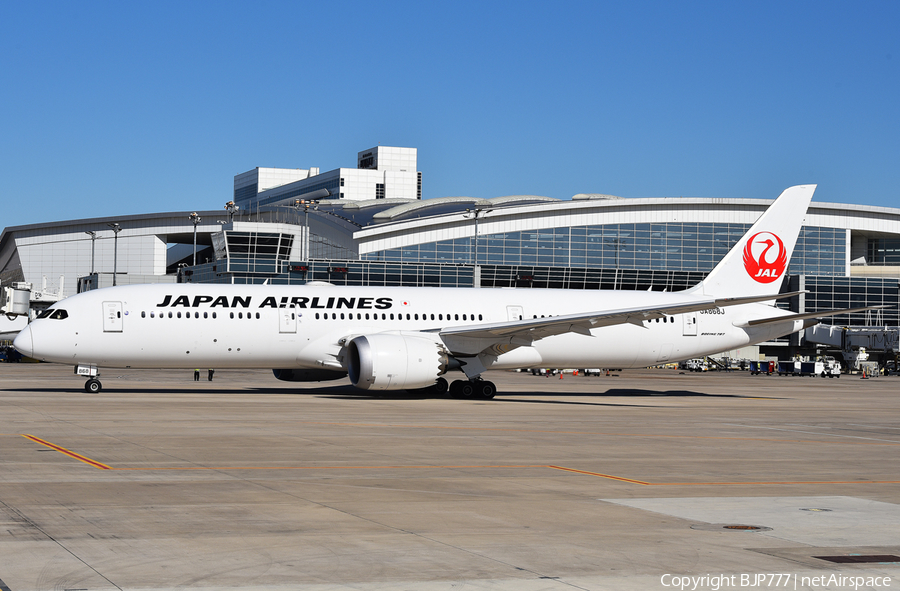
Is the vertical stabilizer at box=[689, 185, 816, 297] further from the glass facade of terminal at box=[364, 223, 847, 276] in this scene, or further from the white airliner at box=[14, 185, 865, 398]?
the glass facade of terminal at box=[364, 223, 847, 276]

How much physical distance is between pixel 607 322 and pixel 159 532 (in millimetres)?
23590

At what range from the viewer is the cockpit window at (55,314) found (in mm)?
29516

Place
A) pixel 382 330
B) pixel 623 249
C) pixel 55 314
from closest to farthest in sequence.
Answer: pixel 55 314 → pixel 382 330 → pixel 623 249

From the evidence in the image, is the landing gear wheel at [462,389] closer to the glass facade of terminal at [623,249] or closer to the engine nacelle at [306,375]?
the engine nacelle at [306,375]

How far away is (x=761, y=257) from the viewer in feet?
125

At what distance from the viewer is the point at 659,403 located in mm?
32062

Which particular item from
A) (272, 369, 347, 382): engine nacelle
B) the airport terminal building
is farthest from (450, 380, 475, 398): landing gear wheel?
the airport terminal building

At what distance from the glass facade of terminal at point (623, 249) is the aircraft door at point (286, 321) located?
248 ft

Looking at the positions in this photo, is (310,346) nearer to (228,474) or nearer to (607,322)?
(607,322)

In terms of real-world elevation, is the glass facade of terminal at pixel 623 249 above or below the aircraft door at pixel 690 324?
above

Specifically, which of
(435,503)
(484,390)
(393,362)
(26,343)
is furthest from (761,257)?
(435,503)

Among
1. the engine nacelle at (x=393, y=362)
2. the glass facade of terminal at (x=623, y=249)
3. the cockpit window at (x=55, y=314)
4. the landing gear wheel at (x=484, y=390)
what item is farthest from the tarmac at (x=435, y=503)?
the glass facade of terminal at (x=623, y=249)

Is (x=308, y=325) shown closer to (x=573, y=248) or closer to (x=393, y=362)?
(x=393, y=362)

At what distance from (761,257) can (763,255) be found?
115mm
